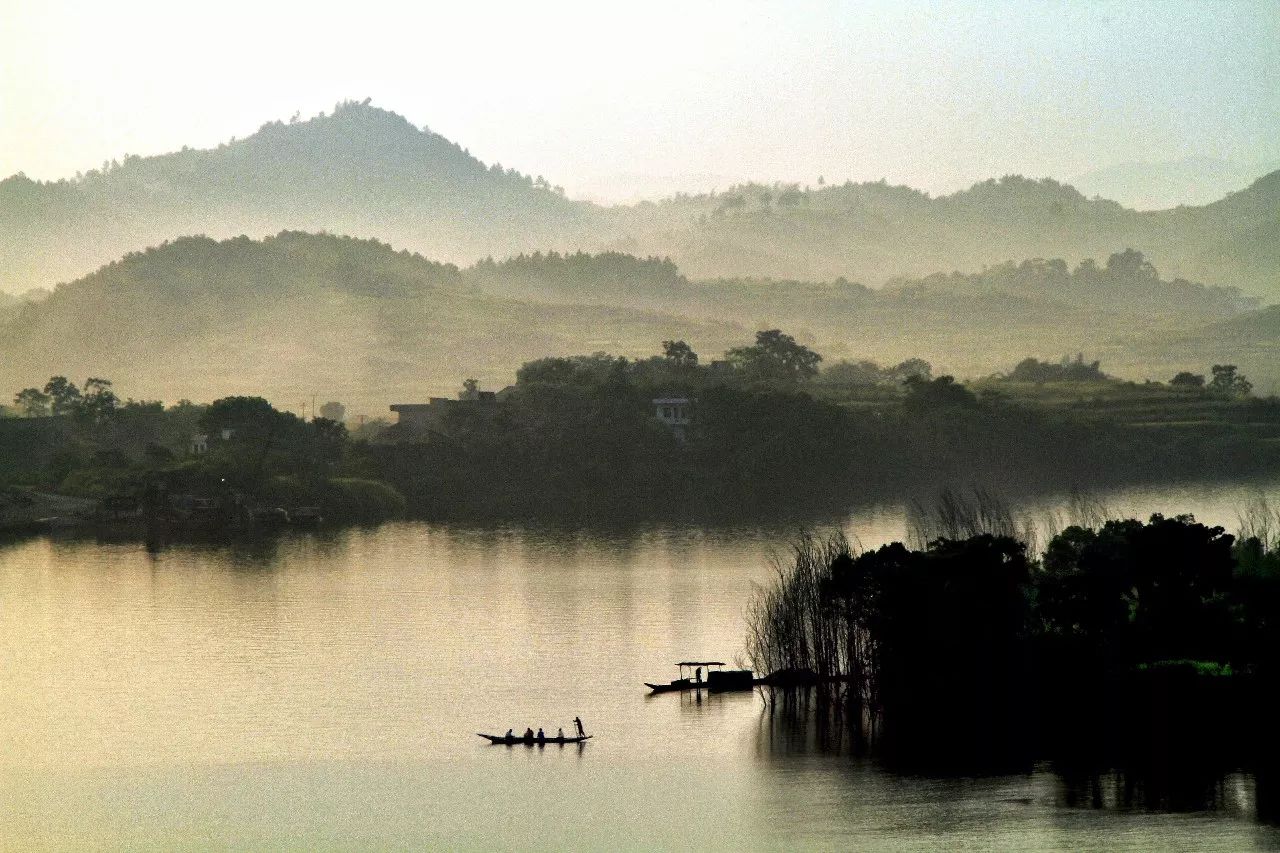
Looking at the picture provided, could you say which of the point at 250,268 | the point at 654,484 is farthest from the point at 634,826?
the point at 250,268

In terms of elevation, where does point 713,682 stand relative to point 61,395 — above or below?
below

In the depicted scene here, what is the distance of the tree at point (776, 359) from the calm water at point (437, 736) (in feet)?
126

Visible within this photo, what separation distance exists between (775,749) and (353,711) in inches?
223

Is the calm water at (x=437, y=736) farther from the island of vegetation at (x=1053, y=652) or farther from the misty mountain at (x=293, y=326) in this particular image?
the misty mountain at (x=293, y=326)

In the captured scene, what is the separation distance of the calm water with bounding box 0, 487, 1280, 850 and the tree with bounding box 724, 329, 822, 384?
3854 cm

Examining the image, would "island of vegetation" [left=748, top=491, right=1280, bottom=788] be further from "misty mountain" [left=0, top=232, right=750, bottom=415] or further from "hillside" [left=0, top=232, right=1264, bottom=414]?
"misty mountain" [left=0, top=232, right=750, bottom=415]

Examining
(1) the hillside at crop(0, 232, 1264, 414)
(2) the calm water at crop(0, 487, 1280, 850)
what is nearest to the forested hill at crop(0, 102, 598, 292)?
(1) the hillside at crop(0, 232, 1264, 414)

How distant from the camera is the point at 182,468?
50000mm

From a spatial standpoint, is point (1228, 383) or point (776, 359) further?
point (1228, 383)

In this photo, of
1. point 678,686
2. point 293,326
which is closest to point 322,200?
point 293,326

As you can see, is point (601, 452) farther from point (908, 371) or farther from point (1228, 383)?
point (908, 371)

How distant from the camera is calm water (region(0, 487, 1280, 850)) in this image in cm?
1855

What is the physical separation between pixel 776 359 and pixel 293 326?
60.7 metres

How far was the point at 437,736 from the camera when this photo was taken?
2256 cm
